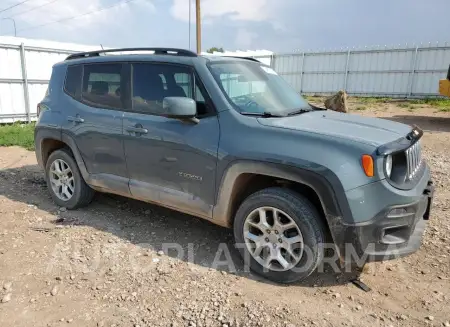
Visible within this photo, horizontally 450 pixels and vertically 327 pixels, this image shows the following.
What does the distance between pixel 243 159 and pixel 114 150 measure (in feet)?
5.39

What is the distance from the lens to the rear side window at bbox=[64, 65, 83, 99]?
4.46 m

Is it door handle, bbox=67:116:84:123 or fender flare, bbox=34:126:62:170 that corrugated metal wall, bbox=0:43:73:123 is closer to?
fender flare, bbox=34:126:62:170

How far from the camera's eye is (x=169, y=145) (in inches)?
139

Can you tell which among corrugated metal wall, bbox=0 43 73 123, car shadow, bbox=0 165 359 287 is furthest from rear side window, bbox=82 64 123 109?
corrugated metal wall, bbox=0 43 73 123

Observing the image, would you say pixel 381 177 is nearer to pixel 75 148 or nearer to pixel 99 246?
pixel 99 246

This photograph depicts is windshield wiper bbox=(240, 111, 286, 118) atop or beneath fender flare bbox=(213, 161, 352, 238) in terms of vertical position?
atop

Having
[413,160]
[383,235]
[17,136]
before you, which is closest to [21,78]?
[17,136]

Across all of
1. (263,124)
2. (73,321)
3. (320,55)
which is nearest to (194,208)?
(263,124)

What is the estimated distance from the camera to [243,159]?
307 cm

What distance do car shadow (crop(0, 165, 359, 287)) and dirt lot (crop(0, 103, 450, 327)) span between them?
2 centimetres

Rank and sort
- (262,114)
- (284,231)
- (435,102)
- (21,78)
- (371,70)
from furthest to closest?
(371,70) → (435,102) → (21,78) → (262,114) → (284,231)

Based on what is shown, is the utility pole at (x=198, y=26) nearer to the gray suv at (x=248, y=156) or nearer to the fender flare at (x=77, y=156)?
the fender flare at (x=77, y=156)

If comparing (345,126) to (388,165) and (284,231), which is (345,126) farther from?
(284,231)

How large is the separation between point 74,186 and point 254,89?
2.57 m
